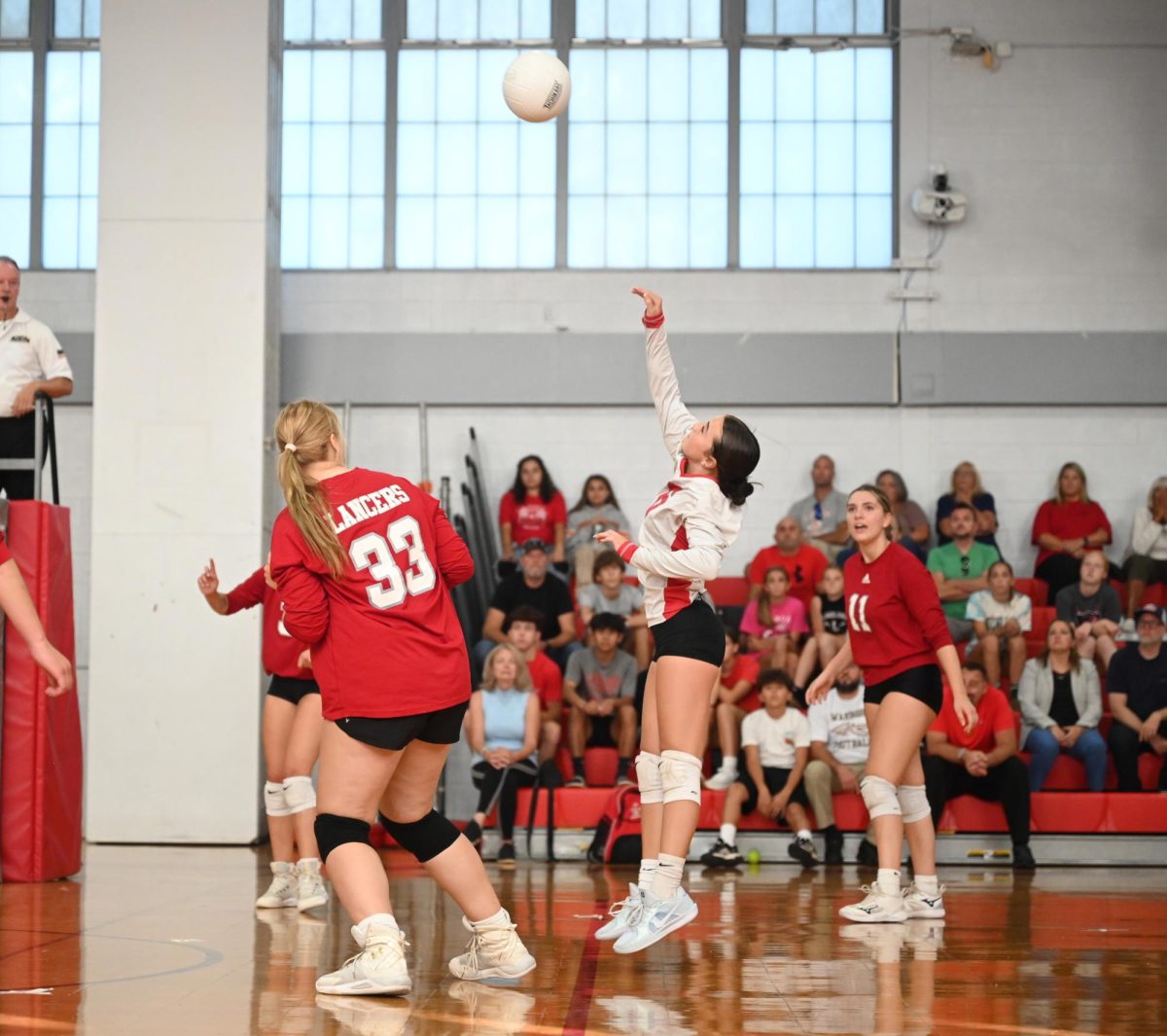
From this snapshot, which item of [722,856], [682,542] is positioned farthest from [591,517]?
[682,542]

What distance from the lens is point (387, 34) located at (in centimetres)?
1295

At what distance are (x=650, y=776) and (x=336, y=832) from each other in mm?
1473

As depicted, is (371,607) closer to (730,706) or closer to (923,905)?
(923,905)

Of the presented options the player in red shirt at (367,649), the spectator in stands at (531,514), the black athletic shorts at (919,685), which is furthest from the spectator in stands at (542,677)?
the player in red shirt at (367,649)

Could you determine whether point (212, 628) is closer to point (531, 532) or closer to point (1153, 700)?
point (531, 532)

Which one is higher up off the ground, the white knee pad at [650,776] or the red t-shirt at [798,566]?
the red t-shirt at [798,566]

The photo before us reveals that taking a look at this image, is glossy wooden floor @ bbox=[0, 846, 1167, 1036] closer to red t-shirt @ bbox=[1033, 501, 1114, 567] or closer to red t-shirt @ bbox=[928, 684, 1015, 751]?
red t-shirt @ bbox=[928, 684, 1015, 751]

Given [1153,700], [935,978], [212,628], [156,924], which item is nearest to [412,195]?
[212,628]

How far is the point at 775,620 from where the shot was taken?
35.8ft

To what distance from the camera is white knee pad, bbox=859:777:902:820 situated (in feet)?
20.2

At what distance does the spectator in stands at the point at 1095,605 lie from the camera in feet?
36.1

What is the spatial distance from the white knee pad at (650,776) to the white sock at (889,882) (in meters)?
1.30

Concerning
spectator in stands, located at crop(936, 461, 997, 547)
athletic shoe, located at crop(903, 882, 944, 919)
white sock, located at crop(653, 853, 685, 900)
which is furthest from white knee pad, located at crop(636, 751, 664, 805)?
spectator in stands, located at crop(936, 461, 997, 547)

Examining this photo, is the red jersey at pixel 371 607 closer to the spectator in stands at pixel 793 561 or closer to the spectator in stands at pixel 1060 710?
the spectator in stands at pixel 1060 710
